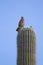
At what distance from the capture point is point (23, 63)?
24.7m

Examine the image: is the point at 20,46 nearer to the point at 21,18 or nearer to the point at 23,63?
the point at 23,63

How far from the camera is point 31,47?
24.3 metres

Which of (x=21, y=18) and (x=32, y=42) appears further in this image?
(x=21, y=18)

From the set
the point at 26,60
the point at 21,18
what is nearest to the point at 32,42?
the point at 26,60

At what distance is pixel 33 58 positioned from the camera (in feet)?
80.4

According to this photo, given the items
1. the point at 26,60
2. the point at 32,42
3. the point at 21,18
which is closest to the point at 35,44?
the point at 32,42

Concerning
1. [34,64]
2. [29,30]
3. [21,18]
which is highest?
[21,18]

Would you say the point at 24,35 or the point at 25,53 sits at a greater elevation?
the point at 24,35

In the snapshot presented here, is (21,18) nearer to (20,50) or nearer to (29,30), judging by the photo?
(29,30)

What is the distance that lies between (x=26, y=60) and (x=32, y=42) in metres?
2.03

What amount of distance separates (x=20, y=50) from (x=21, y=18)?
15.2ft

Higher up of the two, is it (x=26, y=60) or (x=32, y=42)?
(x=32, y=42)

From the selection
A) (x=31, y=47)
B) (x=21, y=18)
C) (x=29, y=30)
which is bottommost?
(x=31, y=47)

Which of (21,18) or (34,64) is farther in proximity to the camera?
(21,18)
